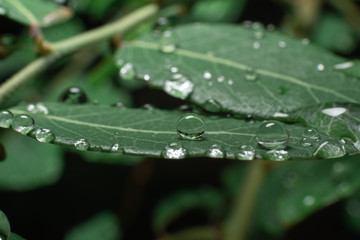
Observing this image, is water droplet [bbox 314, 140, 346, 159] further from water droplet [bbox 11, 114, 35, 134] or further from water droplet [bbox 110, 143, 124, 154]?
water droplet [bbox 11, 114, 35, 134]

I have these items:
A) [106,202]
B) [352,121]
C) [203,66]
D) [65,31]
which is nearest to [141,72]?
[203,66]

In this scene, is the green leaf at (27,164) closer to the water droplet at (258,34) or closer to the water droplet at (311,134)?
the water droplet at (258,34)

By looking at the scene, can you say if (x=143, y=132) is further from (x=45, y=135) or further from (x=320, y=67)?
(x=320, y=67)

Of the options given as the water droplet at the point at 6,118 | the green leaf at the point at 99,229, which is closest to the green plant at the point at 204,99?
the water droplet at the point at 6,118

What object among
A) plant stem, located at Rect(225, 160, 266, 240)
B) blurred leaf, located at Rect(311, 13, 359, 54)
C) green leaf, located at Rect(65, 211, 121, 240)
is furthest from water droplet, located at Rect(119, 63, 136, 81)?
green leaf, located at Rect(65, 211, 121, 240)

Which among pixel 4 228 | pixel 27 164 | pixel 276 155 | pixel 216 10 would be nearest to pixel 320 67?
pixel 276 155

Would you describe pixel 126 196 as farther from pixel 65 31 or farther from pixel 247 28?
pixel 247 28
